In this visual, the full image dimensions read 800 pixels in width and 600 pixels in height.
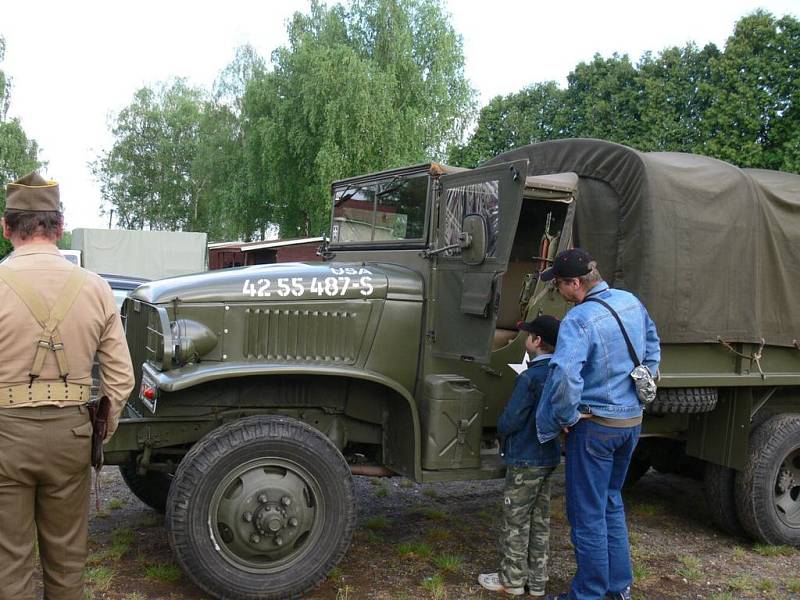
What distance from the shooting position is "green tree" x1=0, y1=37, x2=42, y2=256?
3056cm

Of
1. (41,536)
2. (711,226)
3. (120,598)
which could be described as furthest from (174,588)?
(711,226)

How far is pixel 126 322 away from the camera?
4477 mm

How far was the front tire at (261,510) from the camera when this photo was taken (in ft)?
11.5

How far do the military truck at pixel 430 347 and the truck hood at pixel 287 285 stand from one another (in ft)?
0.04

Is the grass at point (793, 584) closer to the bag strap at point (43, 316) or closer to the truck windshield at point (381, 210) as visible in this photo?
the truck windshield at point (381, 210)

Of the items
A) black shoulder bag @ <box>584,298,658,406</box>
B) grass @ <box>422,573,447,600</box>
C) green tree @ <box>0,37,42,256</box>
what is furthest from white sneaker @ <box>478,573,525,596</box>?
green tree @ <box>0,37,42,256</box>

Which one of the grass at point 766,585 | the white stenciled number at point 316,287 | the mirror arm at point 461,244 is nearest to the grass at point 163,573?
the white stenciled number at point 316,287

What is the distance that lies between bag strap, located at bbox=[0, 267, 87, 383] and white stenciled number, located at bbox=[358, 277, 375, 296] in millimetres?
1676

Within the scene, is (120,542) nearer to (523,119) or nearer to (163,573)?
(163,573)

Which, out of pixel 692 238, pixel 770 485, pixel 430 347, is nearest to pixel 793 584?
pixel 770 485

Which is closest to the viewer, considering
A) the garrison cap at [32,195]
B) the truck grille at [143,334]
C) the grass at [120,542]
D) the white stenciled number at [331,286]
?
the garrison cap at [32,195]

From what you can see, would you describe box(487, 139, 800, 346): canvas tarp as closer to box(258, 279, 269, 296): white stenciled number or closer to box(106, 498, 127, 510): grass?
box(258, 279, 269, 296): white stenciled number

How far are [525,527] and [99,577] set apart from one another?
2.23 metres

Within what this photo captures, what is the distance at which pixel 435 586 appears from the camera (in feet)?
12.9
